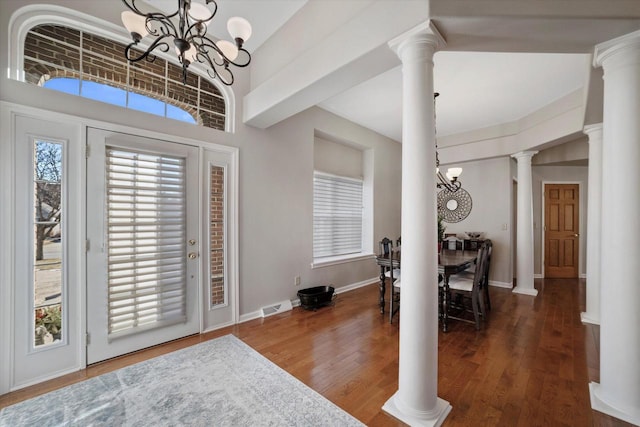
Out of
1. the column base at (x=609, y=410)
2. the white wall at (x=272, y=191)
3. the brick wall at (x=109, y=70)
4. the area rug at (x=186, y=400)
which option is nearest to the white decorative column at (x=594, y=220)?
the column base at (x=609, y=410)

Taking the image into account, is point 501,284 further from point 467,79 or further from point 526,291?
point 467,79

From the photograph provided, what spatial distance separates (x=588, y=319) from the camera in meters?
3.47

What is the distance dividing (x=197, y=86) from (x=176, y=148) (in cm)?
86

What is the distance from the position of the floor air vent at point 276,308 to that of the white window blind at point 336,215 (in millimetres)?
1016

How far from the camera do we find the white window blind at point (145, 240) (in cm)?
250

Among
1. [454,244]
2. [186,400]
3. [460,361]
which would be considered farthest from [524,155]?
[186,400]

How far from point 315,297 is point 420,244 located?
7.90 feet

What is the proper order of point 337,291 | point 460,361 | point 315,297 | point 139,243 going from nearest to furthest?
point 460,361
point 139,243
point 315,297
point 337,291

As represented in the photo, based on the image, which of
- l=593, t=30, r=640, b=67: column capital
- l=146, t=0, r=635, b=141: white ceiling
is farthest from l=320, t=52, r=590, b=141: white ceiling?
l=593, t=30, r=640, b=67: column capital

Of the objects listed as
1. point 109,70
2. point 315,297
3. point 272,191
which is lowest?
point 315,297

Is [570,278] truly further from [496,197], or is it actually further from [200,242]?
[200,242]

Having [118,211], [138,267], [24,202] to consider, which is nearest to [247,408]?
[138,267]

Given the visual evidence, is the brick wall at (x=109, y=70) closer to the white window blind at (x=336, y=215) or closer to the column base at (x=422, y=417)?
the white window blind at (x=336, y=215)

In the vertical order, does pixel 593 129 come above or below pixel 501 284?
above
